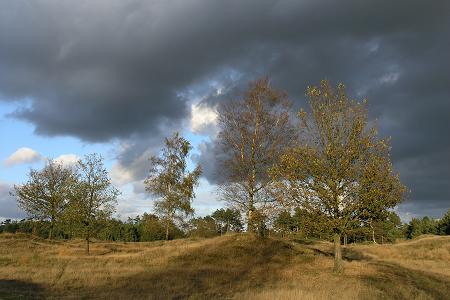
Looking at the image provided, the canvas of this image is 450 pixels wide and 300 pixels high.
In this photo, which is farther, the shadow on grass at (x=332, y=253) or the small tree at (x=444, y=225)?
the small tree at (x=444, y=225)

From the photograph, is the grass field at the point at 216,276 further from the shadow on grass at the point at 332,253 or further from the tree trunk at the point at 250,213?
the shadow on grass at the point at 332,253

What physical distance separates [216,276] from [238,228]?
5655 centimetres

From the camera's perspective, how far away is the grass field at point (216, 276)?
21062mm

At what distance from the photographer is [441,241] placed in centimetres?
5425

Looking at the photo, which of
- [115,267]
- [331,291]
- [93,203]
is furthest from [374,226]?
[93,203]

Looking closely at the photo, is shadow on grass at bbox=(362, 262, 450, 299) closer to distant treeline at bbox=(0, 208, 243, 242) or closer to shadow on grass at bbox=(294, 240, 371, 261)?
shadow on grass at bbox=(294, 240, 371, 261)

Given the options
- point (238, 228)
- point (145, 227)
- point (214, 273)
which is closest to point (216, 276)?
point (214, 273)

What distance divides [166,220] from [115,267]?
25702 mm

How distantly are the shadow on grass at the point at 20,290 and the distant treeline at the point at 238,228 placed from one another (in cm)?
1477

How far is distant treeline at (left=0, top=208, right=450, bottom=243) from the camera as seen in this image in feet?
92.6

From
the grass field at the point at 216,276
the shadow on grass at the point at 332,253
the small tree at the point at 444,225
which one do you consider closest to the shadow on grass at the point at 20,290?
the grass field at the point at 216,276

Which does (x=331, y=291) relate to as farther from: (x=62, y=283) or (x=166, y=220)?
(x=166, y=220)

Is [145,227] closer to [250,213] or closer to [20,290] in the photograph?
[250,213]

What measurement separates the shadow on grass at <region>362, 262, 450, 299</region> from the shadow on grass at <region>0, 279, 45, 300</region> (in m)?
16.2
